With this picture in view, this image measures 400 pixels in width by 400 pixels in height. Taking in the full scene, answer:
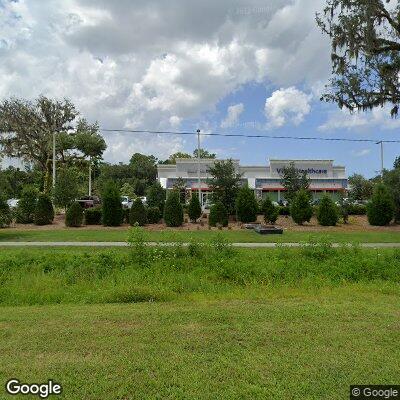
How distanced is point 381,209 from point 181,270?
60.0ft

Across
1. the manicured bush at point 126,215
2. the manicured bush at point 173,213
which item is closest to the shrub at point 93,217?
the manicured bush at point 126,215

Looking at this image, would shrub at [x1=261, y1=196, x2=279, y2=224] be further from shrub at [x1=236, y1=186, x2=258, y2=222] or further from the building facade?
the building facade

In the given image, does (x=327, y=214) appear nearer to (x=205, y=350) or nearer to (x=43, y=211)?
(x=43, y=211)

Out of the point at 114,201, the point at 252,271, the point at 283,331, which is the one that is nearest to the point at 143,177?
the point at 114,201

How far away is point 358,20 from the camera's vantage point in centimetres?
1380

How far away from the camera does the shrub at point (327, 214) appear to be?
23.1 metres

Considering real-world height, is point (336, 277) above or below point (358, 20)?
below

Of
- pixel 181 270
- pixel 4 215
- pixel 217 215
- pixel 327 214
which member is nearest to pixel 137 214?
pixel 217 215

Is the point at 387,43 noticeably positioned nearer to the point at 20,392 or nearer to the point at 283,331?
the point at 283,331

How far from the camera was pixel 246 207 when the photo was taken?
2414 cm

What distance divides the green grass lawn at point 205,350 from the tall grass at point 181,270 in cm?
220

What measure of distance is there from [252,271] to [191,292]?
211 cm

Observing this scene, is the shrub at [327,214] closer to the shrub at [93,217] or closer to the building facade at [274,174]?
the shrub at [93,217]

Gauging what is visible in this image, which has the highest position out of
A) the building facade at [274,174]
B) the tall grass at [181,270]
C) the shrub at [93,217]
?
the building facade at [274,174]
